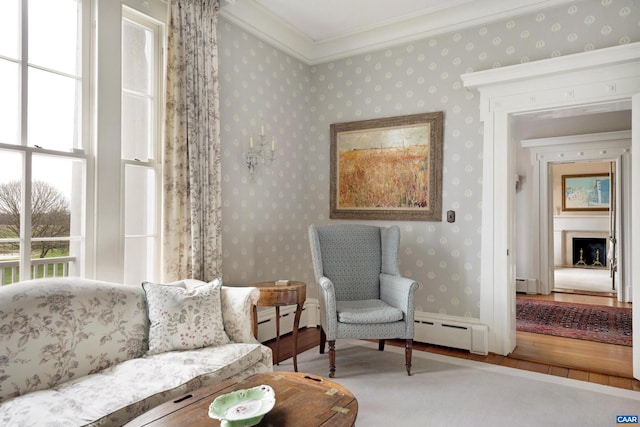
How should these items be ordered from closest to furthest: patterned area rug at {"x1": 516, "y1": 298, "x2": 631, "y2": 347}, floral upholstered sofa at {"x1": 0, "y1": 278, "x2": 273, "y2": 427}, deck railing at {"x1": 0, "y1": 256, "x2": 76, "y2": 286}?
1. floral upholstered sofa at {"x1": 0, "y1": 278, "x2": 273, "y2": 427}
2. deck railing at {"x1": 0, "y1": 256, "x2": 76, "y2": 286}
3. patterned area rug at {"x1": 516, "y1": 298, "x2": 631, "y2": 347}

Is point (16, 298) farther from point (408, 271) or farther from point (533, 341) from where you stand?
point (533, 341)

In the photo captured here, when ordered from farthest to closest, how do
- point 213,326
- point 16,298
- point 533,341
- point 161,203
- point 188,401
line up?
point 533,341, point 161,203, point 213,326, point 16,298, point 188,401

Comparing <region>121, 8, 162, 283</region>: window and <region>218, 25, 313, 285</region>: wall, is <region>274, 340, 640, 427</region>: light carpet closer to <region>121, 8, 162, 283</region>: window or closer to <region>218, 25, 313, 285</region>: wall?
<region>218, 25, 313, 285</region>: wall

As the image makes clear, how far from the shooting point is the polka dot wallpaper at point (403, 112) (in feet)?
11.1

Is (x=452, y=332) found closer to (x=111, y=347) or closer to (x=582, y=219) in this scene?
(x=111, y=347)

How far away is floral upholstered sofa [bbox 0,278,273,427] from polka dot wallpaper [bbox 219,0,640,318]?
1159mm

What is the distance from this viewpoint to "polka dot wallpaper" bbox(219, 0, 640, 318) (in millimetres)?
3387

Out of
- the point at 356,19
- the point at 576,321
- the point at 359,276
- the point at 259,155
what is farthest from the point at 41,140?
the point at 576,321

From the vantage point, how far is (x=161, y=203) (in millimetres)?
3035

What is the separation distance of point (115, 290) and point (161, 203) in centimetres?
89

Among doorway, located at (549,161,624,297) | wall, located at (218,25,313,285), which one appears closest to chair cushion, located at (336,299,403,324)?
wall, located at (218,25,313,285)

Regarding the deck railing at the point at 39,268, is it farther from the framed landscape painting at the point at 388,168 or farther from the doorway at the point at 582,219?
the doorway at the point at 582,219

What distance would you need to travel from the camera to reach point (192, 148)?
3.03 meters

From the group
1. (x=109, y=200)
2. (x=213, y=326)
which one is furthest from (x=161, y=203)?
(x=213, y=326)
